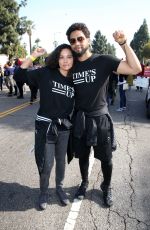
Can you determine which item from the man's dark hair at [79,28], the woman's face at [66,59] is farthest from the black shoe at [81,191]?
the man's dark hair at [79,28]

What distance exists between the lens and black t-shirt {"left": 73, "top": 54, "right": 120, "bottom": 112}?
3779 mm

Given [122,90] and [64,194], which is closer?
[64,194]

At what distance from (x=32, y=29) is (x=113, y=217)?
4300cm

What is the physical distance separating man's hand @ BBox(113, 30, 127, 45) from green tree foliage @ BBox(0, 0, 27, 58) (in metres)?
38.2

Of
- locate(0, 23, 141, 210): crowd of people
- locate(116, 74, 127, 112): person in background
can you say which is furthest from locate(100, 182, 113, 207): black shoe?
locate(116, 74, 127, 112): person in background

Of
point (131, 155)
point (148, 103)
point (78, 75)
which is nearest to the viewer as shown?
point (78, 75)

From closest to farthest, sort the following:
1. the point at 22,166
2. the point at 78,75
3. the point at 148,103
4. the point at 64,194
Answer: the point at 78,75 < the point at 64,194 < the point at 22,166 < the point at 148,103

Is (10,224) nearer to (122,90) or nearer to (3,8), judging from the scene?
(122,90)

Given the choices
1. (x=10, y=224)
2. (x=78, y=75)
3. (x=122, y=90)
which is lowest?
(x=10, y=224)

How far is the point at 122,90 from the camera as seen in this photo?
11547 mm

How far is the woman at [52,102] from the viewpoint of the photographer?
3930mm

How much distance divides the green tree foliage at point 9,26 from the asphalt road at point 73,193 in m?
34.5

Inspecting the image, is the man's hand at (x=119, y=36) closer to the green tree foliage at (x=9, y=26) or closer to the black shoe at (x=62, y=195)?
the black shoe at (x=62, y=195)

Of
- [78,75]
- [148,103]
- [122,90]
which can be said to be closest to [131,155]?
[78,75]
